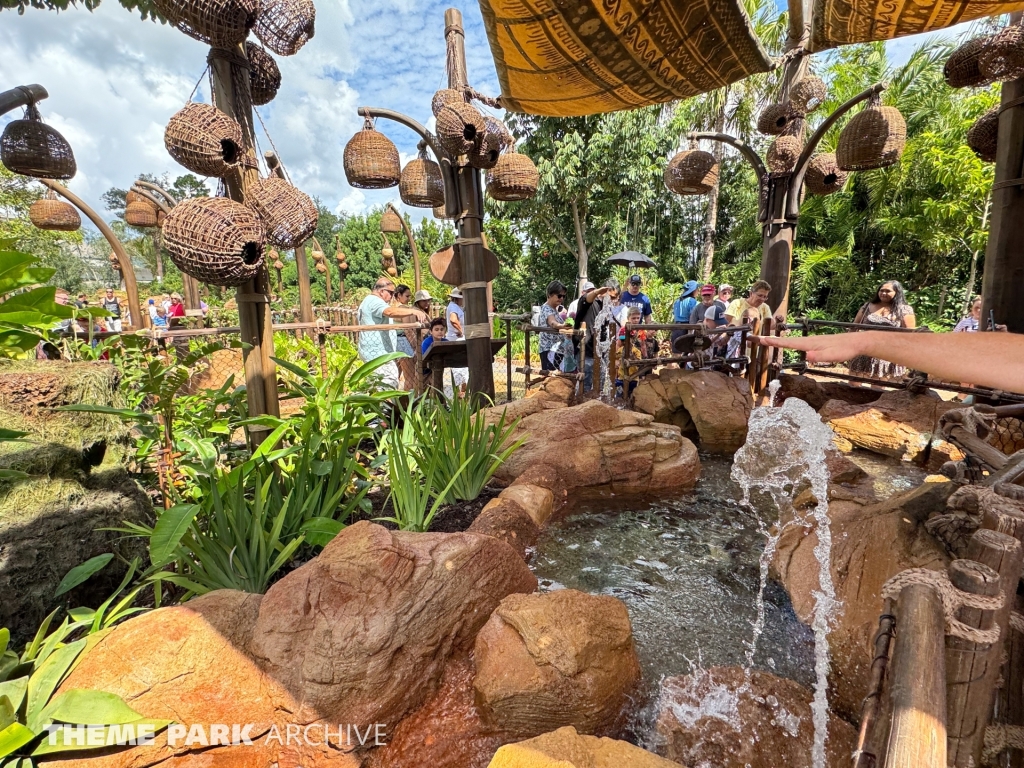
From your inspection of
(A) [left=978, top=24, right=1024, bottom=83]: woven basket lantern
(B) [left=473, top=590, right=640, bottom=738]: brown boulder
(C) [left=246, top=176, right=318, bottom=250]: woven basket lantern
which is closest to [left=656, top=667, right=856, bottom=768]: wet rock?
(B) [left=473, top=590, right=640, bottom=738]: brown boulder

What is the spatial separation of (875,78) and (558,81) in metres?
16.3

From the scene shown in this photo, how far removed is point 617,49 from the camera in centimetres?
197

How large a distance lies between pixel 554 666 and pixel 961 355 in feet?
4.75

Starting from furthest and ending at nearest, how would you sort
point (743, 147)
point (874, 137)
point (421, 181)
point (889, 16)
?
point (743, 147)
point (421, 181)
point (874, 137)
point (889, 16)

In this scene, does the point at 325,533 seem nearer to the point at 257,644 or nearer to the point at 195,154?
the point at 257,644

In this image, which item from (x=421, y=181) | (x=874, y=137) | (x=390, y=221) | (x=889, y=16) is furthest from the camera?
(x=390, y=221)

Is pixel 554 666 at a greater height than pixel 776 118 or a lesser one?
lesser

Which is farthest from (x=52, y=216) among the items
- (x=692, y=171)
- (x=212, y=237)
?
(x=692, y=171)

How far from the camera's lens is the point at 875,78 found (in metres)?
13.0

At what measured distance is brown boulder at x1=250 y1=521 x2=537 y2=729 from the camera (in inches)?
63.4

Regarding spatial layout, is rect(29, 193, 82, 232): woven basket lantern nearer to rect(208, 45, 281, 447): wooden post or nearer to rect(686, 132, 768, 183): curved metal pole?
rect(208, 45, 281, 447): wooden post

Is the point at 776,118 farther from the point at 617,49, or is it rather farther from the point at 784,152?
the point at 617,49

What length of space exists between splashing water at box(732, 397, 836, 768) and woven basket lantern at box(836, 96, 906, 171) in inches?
97.8

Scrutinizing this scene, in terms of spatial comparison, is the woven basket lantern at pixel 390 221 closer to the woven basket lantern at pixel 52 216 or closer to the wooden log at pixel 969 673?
the woven basket lantern at pixel 52 216
